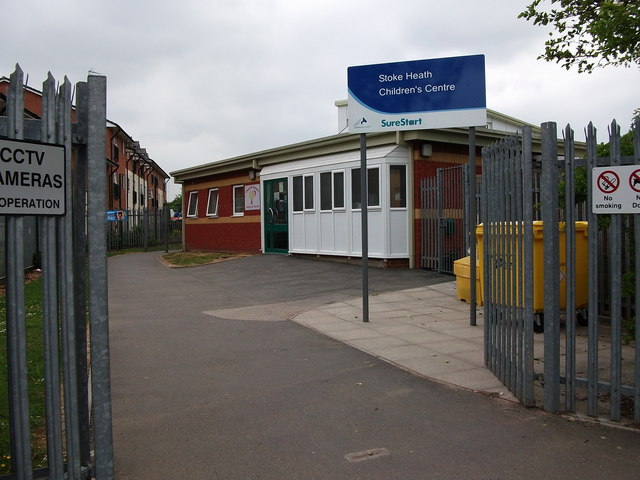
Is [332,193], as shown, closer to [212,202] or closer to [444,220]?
[444,220]

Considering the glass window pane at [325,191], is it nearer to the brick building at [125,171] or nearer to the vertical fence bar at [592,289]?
the vertical fence bar at [592,289]

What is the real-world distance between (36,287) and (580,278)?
31.0 feet

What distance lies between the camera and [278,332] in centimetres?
819

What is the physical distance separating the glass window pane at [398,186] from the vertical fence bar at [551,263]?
1039 cm

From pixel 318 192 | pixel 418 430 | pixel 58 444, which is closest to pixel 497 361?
pixel 418 430

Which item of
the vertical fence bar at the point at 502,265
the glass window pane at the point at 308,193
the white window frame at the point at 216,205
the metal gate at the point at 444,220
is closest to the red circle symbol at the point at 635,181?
the vertical fence bar at the point at 502,265

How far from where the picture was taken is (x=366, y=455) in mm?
4008

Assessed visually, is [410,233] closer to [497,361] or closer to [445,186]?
[445,186]

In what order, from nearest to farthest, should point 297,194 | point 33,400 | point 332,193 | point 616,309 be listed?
point 616,309
point 33,400
point 332,193
point 297,194

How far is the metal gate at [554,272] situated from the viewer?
4504 mm

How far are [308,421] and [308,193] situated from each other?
530 inches

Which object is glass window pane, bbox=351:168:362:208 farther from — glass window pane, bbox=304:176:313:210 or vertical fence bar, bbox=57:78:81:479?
vertical fence bar, bbox=57:78:81:479

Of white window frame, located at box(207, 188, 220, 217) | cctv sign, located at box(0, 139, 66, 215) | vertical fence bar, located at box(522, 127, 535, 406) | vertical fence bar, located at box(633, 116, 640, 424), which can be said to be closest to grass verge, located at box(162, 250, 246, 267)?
white window frame, located at box(207, 188, 220, 217)

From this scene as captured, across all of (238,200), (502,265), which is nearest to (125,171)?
(238,200)
